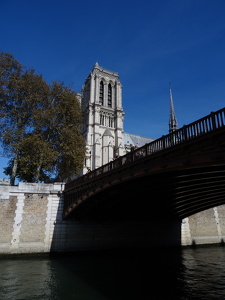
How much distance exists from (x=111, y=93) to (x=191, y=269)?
2297 inches

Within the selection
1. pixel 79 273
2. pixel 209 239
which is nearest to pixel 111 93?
pixel 209 239

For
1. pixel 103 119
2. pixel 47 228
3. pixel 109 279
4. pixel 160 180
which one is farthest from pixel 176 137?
pixel 103 119

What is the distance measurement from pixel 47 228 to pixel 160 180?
1320 cm

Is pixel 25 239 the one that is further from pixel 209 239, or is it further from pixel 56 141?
pixel 209 239

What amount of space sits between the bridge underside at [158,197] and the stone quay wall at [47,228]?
4.07 ft

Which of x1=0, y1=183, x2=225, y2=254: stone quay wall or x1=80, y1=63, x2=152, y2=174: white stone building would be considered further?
x1=80, y1=63, x2=152, y2=174: white stone building

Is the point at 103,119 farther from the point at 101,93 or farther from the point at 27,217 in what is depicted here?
the point at 27,217

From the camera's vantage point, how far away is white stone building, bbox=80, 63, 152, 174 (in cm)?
5666

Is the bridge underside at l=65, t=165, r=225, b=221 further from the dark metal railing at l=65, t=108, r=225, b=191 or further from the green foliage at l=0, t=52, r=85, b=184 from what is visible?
the green foliage at l=0, t=52, r=85, b=184

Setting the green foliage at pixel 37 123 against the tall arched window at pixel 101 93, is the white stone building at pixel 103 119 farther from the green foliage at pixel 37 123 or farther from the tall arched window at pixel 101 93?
the green foliage at pixel 37 123

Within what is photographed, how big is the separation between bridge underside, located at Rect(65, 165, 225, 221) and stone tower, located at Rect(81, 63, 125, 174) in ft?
96.8

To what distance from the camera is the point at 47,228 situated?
21812 millimetres

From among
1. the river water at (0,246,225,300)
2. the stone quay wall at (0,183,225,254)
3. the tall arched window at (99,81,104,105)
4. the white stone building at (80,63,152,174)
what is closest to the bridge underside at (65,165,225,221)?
the stone quay wall at (0,183,225,254)

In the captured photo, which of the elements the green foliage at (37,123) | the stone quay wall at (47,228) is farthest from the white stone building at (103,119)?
the stone quay wall at (47,228)
